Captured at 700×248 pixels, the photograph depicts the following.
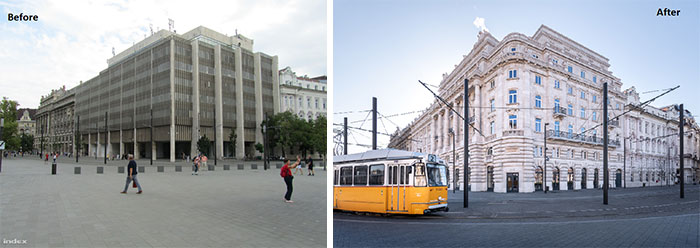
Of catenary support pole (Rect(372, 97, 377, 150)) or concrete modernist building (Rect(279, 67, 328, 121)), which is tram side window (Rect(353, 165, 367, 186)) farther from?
concrete modernist building (Rect(279, 67, 328, 121))

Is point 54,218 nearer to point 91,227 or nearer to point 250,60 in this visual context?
Result: point 91,227

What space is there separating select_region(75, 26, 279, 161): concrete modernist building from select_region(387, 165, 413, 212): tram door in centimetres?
5005

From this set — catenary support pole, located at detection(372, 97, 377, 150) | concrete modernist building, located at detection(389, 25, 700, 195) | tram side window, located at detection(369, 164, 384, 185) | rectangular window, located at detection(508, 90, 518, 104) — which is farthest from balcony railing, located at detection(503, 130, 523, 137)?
tram side window, located at detection(369, 164, 384, 185)

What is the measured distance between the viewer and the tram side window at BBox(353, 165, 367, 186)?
1150 cm

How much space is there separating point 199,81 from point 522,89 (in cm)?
4843

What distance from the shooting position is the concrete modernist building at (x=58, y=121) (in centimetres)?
8650

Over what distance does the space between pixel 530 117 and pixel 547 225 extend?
1033 cm

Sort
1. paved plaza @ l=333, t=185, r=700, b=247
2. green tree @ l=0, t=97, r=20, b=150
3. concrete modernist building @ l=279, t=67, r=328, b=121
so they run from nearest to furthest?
paved plaza @ l=333, t=185, r=700, b=247
green tree @ l=0, t=97, r=20, b=150
concrete modernist building @ l=279, t=67, r=328, b=121

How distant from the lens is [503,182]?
70.6 ft

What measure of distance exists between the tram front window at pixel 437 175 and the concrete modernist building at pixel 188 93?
49850 mm

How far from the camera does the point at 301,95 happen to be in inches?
2822

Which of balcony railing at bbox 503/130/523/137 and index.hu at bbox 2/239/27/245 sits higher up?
balcony railing at bbox 503/130/523/137

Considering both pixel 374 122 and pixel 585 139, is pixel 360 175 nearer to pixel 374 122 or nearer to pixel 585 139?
pixel 374 122

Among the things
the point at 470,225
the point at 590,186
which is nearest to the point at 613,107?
the point at 590,186
